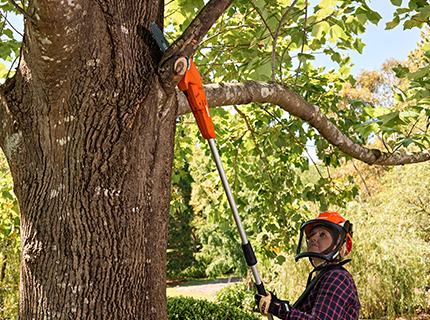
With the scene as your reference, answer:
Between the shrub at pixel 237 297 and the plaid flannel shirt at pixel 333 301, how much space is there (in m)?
8.77

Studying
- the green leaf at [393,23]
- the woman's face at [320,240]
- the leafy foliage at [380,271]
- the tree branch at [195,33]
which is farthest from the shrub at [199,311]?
the tree branch at [195,33]

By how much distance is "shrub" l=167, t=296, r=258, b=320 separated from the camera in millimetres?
5742

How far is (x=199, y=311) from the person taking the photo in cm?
584

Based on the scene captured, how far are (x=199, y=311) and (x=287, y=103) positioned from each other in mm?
4344

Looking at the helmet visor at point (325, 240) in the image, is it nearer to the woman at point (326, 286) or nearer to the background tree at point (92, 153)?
the woman at point (326, 286)

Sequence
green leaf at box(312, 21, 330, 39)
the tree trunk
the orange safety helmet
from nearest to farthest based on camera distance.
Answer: the tree trunk
the orange safety helmet
green leaf at box(312, 21, 330, 39)

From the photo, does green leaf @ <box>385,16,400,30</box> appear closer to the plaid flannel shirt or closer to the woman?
the woman

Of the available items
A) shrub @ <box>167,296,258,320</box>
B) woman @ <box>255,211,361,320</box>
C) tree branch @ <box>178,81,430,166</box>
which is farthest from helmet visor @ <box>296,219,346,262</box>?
shrub @ <box>167,296,258,320</box>

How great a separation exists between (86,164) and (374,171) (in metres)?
20.2

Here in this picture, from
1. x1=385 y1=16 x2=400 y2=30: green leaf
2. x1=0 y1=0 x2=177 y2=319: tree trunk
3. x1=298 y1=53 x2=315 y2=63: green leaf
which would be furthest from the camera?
x1=298 y1=53 x2=315 y2=63: green leaf

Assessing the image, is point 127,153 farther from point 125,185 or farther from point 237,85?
point 237,85

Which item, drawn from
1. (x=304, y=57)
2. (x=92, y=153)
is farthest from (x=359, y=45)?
(x=92, y=153)

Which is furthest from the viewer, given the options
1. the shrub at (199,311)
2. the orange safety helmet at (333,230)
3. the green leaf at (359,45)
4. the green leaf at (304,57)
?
the shrub at (199,311)

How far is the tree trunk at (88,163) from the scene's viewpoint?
1.34 m
